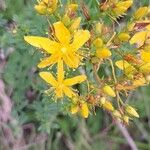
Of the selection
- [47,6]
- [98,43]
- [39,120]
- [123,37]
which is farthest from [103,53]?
[39,120]

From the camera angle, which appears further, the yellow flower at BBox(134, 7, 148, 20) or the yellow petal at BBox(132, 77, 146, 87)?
the yellow flower at BBox(134, 7, 148, 20)

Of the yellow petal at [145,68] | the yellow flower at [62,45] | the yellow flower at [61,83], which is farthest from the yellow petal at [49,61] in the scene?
the yellow petal at [145,68]

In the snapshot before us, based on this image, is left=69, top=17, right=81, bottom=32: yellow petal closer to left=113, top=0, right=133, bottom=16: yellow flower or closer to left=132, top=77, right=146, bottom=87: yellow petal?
left=113, top=0, right=133, bottom=16: yellow flower

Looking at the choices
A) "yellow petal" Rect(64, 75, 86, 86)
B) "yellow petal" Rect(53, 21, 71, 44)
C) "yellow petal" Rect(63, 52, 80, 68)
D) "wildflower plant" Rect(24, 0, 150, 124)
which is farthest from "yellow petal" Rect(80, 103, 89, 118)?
"yellow petal" Rect(53, 21, 71, 44)

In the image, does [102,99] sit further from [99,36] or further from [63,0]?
[63,0]

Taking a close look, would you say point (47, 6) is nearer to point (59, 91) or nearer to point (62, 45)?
point (62, 45)

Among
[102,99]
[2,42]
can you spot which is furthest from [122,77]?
[2,42]

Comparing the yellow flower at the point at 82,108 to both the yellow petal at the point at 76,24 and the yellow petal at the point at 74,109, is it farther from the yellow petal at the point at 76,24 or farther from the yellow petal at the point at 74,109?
the yellow petal at the point at 76,24
